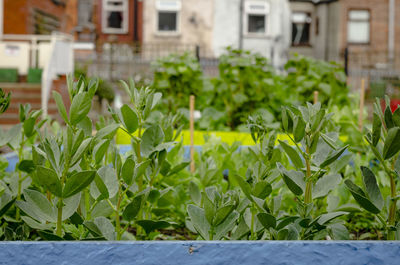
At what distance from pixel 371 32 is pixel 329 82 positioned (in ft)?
54.1

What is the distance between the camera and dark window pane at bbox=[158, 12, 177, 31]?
17.2m

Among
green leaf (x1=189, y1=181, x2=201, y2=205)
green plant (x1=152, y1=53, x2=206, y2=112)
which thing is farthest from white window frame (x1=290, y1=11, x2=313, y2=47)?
green leaf (x1=189, y1=181, x2=201, y2=205)

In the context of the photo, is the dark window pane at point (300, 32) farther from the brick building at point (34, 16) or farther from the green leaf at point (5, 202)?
the green leaf at point (5, 202)

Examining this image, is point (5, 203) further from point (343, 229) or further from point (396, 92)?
point (396, 92)

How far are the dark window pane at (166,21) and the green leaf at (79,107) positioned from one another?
16.4 metres

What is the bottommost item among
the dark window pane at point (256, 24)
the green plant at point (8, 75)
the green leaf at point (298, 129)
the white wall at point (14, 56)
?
the green leaf at point (298, 129)

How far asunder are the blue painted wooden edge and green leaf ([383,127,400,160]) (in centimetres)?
18

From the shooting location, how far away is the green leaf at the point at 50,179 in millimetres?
931

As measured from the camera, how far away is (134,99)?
1.19 m

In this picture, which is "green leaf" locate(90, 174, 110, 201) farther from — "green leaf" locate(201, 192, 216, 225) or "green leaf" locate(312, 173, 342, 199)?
"green leaf" locate(312, 173, 342, 199)

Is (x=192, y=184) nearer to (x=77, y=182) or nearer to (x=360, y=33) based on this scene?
(x=77, y=182)

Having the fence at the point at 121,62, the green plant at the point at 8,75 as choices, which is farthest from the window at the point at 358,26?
the green plant at the point at 8,75

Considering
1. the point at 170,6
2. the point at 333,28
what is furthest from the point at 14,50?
the point at 333,28

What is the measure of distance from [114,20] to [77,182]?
18095 millimetres
